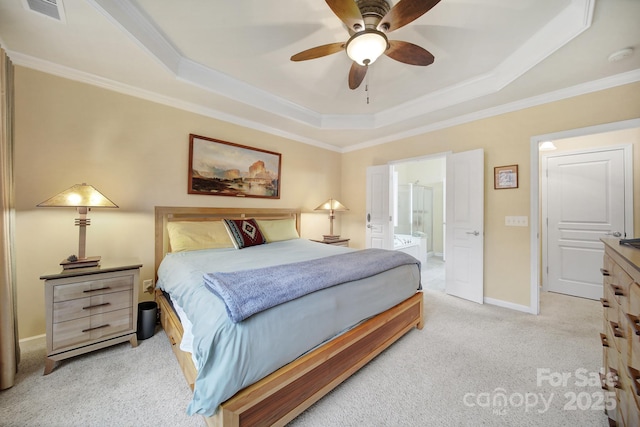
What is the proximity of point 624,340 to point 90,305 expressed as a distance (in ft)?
10.7

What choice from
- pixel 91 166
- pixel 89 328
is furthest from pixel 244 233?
pixel 91 166

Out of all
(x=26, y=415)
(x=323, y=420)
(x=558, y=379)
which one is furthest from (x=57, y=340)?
(x=558, y=379)

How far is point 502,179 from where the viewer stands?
3.02m

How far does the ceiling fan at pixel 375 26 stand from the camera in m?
1.46

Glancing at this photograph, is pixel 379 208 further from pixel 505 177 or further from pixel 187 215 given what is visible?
pixel 187 215

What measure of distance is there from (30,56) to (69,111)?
46 centimetres

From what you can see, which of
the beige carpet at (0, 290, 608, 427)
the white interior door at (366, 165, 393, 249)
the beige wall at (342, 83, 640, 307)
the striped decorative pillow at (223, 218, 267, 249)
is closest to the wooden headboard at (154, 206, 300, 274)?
the striped decorative pillow at (223, 218, 267, 249)

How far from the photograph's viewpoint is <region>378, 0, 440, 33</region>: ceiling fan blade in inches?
55.2

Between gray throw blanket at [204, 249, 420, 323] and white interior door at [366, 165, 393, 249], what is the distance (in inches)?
89.3

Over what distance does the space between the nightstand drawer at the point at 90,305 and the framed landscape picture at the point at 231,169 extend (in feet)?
4.60

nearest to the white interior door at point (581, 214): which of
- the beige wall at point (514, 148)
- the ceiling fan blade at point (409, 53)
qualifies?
the beige wall at point (514, 148)

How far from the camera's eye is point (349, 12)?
1.53 meters

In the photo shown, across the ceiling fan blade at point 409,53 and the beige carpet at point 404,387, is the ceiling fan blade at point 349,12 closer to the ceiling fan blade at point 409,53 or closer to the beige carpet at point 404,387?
the ceiling fan blade at point 409,53

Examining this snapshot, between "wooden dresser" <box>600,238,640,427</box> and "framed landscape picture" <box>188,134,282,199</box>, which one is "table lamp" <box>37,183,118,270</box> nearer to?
"framed landscape picture" <box>188,134,282,199</box>
